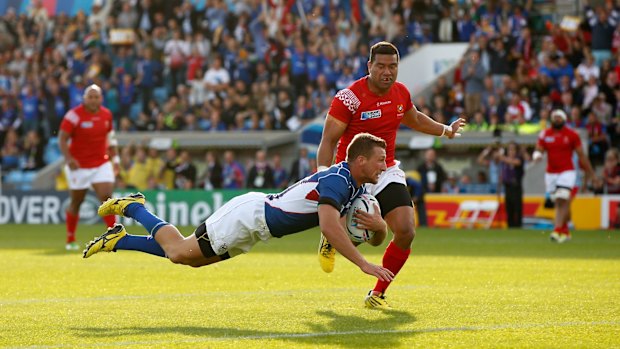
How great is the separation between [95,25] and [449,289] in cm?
2478

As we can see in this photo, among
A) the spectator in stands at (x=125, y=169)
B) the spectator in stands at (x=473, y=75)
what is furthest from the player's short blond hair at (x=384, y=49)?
the spectator in stands at (x=125, y=169)

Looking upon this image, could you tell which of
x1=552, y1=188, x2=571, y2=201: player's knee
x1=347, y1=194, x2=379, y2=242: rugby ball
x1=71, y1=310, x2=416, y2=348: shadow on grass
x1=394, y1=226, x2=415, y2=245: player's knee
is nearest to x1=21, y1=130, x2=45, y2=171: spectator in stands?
x1=552, y1=188, x2=571, y2=201: player's knee

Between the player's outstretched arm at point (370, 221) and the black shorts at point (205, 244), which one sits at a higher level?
the player's outstretched arm at point (370, 221)

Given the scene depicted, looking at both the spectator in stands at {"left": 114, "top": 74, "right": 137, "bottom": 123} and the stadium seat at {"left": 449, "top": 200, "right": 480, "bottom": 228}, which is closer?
the stadium seat at {"left": 449, "top": 200, "right": 480, "bottom": 228}

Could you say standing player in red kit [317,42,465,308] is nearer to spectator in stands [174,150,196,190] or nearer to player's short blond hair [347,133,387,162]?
player's short blond hair [347,133,387,162]

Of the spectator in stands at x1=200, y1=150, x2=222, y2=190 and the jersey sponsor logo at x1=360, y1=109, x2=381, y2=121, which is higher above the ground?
the jersey sponsor logo at x1=360, y1=109, x2=381, y2=121

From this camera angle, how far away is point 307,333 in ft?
26.3

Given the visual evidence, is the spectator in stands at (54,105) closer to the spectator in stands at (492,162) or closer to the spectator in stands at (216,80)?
the spectator in stands at (216,80)

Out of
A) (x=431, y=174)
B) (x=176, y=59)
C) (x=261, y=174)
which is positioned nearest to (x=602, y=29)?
(x=431, y=174)

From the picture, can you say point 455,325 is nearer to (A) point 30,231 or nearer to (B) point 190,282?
(B) point 190,282

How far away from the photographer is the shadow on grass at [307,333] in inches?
299

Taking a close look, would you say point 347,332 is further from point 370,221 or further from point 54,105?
point 54,105

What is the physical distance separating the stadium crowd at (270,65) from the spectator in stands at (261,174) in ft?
1.13

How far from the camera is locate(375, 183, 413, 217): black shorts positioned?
988 centimetres
